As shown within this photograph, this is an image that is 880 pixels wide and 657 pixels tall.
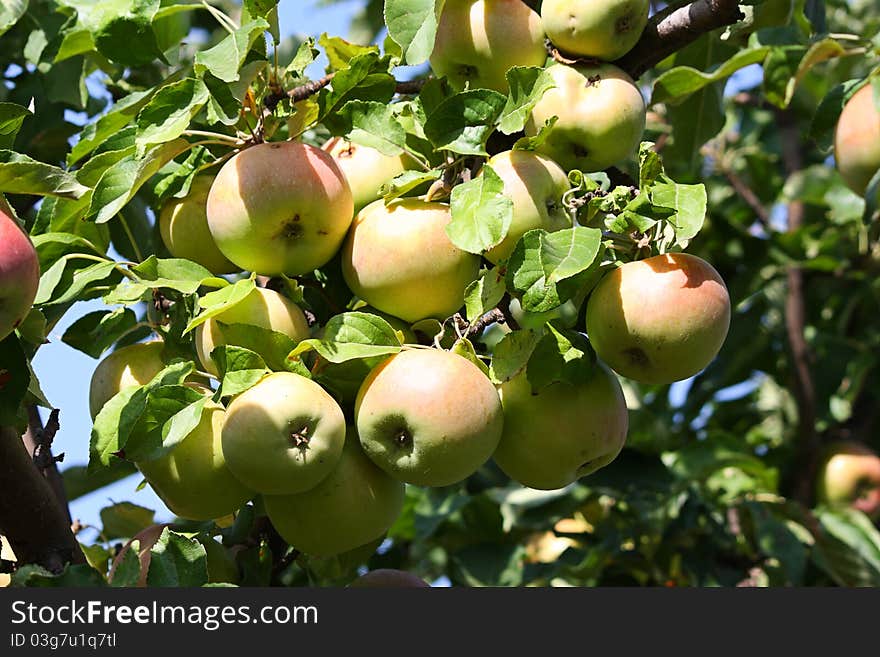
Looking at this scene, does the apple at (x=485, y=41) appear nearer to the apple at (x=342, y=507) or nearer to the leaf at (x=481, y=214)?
the leaf at (x=481, y=214)

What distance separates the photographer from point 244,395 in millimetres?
1312

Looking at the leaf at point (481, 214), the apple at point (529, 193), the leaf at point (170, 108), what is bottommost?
the apple at point (529, 193)

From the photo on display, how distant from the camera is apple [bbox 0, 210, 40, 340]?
3.93ft

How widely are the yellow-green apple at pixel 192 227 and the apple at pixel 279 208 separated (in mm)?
92

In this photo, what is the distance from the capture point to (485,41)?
1.51 m

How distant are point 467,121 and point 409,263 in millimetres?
192

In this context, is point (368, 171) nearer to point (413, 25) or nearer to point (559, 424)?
point (413, 25)

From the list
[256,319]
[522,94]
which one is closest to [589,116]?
[522,94]

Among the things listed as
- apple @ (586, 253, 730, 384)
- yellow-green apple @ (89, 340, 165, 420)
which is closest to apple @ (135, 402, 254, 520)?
yellow-green apple @ (89, 340, 165, 420)

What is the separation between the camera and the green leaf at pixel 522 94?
4.53ft

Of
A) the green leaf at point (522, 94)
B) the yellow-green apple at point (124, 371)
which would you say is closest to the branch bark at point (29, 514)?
the yellow-green apple at point (124, 371)

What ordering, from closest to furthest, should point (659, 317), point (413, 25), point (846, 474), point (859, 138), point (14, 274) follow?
point (14, 274), point (659, 317), point (413, 25), point (859, 138), point (846, 474)

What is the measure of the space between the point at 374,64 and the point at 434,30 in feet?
0.35

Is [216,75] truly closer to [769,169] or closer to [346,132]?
[346,132]
